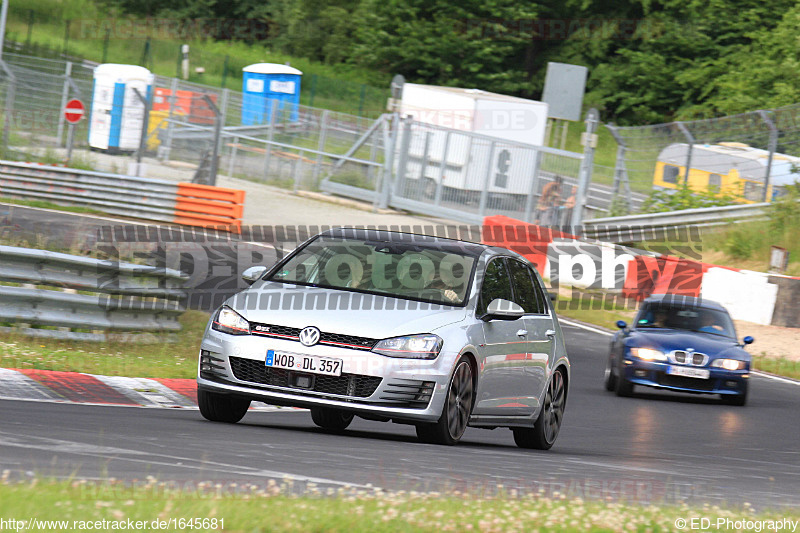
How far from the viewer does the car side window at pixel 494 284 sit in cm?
995

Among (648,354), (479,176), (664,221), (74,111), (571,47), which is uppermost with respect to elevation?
(571,47)

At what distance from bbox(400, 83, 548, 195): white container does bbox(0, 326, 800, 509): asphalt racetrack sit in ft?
65.2

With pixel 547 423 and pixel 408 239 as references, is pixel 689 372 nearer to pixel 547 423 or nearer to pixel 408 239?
pixel 547 423

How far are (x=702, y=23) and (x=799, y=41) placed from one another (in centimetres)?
994

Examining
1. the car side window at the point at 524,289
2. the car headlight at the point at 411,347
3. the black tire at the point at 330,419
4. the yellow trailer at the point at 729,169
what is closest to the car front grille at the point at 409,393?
the car headlight at the point at 411,347

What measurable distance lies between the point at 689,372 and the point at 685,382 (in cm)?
15

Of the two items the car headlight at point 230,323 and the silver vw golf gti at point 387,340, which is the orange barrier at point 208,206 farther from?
the car headlight at point 230,323

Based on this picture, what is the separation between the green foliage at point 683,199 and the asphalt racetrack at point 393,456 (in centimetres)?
1586

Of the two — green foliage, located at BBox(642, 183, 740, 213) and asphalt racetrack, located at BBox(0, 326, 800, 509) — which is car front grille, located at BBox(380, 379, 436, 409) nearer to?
asphalt racetrack, located at BBox(0, 326, 800, 509)

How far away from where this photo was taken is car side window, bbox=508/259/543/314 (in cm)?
1074

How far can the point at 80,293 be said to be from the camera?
44.0 feet

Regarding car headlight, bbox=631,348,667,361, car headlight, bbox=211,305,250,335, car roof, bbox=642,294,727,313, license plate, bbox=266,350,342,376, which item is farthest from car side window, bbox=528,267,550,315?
car roof, bbox=642,294,727,313

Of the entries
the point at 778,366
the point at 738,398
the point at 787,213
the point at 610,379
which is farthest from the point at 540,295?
the point at 787,213

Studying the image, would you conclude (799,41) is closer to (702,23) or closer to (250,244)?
(702,23)
